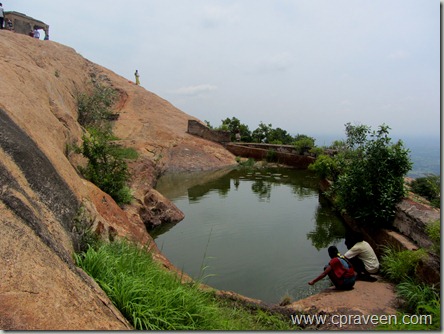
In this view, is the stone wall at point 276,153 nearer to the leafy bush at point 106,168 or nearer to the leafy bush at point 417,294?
the leafy bush at point 106,168

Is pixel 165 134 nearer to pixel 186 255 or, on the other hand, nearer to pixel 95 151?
pixel 95 151

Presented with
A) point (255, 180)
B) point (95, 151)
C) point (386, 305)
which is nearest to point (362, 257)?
point (386, 305)

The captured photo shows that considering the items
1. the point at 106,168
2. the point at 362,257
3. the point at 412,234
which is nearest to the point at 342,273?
the point at 362,257

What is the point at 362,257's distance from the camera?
604 centimetres

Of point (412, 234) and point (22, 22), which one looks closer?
point (412, 234)

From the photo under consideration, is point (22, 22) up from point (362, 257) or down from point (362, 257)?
up

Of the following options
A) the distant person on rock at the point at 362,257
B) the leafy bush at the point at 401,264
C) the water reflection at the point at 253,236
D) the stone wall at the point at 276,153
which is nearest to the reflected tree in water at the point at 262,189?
the water reflection at the point at 253,236

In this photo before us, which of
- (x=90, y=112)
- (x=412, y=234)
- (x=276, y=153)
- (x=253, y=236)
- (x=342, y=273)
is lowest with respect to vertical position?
(x=253, y=236)

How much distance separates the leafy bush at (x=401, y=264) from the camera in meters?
5.51

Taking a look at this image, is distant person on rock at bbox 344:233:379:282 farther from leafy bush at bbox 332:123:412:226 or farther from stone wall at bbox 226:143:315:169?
stone wall at bbox 226:143:315:169

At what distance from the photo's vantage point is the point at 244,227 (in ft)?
29.6

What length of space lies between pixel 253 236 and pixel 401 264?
11.4 ft

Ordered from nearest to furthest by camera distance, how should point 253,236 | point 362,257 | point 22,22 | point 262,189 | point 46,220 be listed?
point 46,220, point 362,257, point 253,236, point 262,189, point 22,22

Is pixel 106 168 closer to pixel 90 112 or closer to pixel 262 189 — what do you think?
pixel 262 189
